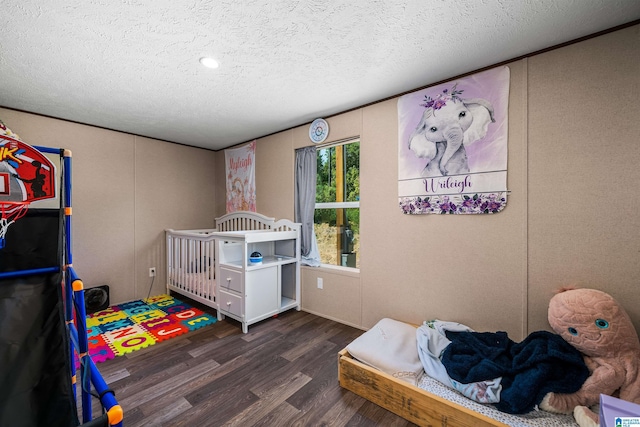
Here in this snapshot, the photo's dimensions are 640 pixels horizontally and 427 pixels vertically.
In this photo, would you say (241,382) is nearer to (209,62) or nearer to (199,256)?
(199,256)

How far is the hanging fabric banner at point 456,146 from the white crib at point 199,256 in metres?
1.53

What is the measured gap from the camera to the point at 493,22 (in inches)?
55.4

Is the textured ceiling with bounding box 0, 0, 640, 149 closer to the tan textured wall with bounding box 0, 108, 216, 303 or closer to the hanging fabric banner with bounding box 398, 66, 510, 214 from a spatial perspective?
the hanging fabric banner with bounding box 398, 66, 510, 214

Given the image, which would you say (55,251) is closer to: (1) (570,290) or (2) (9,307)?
(2) (9,307)

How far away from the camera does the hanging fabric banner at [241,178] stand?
3512mm

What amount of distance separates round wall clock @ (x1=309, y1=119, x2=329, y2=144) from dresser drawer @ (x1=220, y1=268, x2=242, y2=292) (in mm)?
1601

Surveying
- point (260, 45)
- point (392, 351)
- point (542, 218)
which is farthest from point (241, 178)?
point (542, 218)

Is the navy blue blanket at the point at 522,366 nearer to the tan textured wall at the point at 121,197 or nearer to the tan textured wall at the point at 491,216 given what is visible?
the tan textured wall at the point at 491,216

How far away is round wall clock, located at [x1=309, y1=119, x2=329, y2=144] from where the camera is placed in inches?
108

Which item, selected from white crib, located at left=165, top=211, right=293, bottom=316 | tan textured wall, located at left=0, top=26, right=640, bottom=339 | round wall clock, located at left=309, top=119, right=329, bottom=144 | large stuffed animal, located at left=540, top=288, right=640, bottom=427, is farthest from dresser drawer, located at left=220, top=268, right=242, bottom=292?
large stuffed animal, located at left=540, top=288, right=640, bottom=427

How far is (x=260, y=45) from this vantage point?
62.6 inches

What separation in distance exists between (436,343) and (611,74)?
6.29 ft

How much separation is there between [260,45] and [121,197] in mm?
2742

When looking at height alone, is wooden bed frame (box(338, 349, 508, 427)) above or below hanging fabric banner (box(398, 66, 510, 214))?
below
